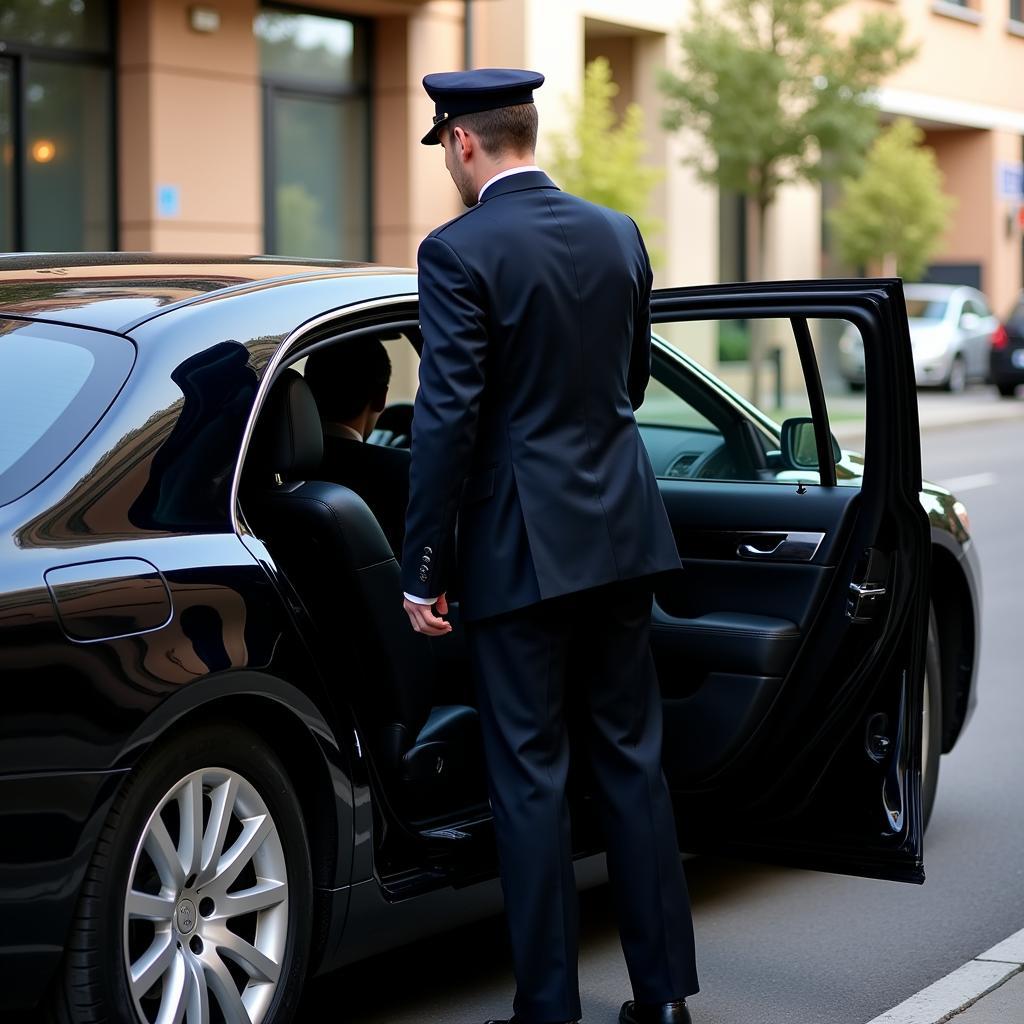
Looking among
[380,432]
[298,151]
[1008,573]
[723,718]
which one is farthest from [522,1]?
[723,718]

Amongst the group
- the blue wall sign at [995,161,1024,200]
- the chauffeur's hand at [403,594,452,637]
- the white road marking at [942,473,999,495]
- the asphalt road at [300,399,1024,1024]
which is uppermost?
the blue wall sign at [995,161,1024,200]

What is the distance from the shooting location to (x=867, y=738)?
4168 millimetres

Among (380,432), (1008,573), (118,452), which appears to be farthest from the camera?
(1008,573)

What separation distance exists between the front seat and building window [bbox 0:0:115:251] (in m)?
14.6

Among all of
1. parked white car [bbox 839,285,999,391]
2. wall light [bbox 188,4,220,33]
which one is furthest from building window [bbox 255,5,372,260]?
parked white car [bbox 839,285,999,391]

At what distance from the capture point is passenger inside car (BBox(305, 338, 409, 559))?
466cm

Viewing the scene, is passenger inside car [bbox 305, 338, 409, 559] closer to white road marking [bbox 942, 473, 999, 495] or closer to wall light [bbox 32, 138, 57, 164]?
white road marking [bbox 942, 473, 999, 495]

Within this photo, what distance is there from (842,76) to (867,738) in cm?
2068

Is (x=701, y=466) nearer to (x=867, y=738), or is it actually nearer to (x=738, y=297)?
(x=738, y=297)

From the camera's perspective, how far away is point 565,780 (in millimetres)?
3561

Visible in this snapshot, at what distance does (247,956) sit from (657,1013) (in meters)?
0.86

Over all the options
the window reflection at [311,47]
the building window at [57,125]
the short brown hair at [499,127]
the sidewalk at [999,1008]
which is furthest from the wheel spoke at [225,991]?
the window reflection at [311,47]

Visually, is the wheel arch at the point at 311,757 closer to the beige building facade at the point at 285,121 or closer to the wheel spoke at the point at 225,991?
the wheel spoke at the point at 225,991

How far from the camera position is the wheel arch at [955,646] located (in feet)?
17.6
